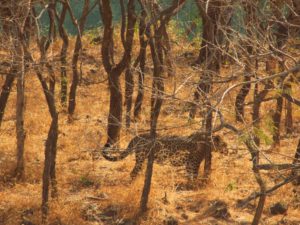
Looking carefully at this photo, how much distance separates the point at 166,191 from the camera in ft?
28.8

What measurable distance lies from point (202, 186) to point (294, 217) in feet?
4.83

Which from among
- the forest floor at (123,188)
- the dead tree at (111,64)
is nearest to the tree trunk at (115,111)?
the dead tree at (111,64)

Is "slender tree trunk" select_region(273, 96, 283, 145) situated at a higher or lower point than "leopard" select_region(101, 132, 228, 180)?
higher

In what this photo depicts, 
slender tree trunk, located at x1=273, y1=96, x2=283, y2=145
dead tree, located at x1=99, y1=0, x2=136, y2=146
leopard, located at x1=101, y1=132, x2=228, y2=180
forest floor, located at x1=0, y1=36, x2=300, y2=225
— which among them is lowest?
forest floor, located at x1=0, y1=36, x2=300, y2=225

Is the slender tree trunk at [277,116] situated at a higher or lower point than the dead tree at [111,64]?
lower

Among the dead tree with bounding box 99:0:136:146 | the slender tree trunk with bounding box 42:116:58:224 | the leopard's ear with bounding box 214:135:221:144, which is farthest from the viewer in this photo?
the leopard's ear with bounding box 214:135:221:144

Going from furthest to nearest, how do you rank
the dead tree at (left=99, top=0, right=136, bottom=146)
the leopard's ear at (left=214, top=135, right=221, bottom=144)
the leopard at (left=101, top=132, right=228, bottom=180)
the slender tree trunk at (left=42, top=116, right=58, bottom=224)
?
1. the leopard's ear at (left=214, top=135, right=221, bottom=144)
2. the dead tree at (left=99, top=0, right=136, bottom=146)
3. the leopard at (left=101, top=132, right=228, bottom=180)
4. the slender tree trunk at (left=42, top=116, right=58, bottom=224)

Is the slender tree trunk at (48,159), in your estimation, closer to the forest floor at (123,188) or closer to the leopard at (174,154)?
the forest floor at (123,188)

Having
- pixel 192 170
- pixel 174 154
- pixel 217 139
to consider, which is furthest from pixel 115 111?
pixel 192 170

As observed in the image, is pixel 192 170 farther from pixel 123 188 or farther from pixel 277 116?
pixel 277 116

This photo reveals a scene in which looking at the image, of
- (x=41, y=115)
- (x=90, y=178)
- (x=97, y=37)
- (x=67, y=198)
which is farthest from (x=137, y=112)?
(x=97, y=37)

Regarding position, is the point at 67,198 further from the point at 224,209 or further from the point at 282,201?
the point at 282,201

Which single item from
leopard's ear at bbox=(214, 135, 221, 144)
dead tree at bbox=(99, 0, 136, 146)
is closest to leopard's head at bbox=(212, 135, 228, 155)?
leopard's ear at bbox=(214, 135, 221, 144)

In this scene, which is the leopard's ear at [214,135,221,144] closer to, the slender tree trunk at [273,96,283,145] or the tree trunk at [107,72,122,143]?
the slender tree trunk at [273,96,283,145]
